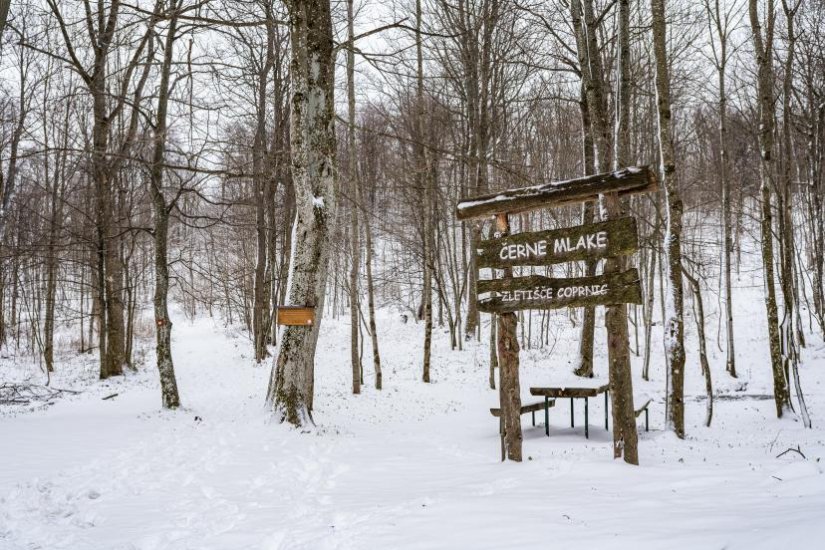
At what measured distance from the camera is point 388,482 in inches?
208

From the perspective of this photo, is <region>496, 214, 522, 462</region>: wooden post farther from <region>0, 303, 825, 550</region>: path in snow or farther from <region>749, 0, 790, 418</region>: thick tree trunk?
<region>749, 0, 790, 418</region>: thick tree trunk

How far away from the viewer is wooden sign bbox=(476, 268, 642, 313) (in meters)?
5.44

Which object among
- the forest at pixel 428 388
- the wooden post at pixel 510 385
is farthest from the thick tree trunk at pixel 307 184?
the wooden post at pixel 510 385

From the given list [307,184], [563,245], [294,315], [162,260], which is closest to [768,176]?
[563,245]

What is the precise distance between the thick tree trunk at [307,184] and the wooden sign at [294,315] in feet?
0.45

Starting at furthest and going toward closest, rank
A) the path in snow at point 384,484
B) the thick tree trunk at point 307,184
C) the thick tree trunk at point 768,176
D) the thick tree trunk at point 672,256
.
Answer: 1. the thick tree trunk at point 768,176
2. the thick tree trunk at point 307,184
3. the thick tree trunk at point 672,256
4. the path in snow at point 384,484

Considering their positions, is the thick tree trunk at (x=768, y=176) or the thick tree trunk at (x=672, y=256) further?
the thick tree trunk at (x=768, y=176)

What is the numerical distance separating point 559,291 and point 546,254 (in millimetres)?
418

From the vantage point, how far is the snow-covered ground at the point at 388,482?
11.3 ft

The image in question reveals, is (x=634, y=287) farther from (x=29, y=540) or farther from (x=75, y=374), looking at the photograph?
(x=75, y=374)

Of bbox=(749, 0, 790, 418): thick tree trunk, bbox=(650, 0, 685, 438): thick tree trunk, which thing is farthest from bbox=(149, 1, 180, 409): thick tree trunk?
bbox=(749, 0, 790, 418): thick tree trunk

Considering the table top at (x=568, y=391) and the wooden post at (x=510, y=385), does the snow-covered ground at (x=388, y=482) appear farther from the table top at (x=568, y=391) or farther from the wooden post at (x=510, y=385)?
the table top at (x=568, y=391)

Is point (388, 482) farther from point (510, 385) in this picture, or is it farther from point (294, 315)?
point (294, 315)

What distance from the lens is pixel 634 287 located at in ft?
17.8
